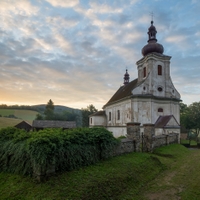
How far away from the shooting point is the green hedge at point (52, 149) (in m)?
6.23

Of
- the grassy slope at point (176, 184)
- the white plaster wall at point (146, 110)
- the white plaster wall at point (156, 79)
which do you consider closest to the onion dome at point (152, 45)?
the white plaster wall at point (156, 79)

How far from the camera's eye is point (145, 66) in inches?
1005

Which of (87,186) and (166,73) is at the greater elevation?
(166,73)

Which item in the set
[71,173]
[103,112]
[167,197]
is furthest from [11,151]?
[103,112]

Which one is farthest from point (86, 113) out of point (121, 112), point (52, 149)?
point (52, 149)

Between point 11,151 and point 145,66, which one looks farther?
point 145,66

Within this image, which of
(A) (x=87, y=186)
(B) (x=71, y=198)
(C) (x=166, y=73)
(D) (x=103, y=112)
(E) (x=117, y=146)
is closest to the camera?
(B) (x=71, y=198)

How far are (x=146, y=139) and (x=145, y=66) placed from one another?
50.3 feet

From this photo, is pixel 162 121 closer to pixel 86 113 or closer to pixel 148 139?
pixel 148 139

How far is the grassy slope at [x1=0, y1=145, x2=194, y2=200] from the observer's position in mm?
5504

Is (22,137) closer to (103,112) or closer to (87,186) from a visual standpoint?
(87,186)

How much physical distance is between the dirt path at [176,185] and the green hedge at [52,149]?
284cm

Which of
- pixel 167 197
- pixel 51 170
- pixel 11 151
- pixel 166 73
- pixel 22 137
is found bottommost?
pixel 167 197

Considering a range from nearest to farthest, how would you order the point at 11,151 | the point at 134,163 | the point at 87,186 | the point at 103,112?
1. the point at 87,186
2. the point at 11,151
3. the point at 134,163
4. the point at 103,112
